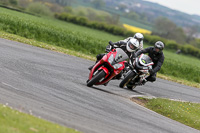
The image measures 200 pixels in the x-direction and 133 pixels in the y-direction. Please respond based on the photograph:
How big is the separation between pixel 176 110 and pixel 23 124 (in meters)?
6.72

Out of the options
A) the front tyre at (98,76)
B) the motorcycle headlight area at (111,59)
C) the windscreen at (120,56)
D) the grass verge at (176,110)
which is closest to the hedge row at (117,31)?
the grass verge at (176,110)

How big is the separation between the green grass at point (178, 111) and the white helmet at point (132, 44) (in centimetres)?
182

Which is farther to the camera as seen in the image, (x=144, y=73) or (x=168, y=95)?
(x=168, y=95)

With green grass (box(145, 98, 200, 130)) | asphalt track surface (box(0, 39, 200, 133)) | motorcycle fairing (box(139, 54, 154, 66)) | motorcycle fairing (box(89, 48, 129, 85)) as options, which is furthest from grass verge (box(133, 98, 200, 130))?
motorcycle fairing (box(139, 54, 154, 66))

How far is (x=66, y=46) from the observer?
2580 cm

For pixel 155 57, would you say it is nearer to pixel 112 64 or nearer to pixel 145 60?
pixel 145 60

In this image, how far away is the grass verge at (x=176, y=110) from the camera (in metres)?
11.1

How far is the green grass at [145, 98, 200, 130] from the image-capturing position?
11.1 meters

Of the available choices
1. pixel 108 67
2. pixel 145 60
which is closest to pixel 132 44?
pixel 108 67

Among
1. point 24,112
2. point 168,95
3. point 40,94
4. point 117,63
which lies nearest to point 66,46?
point 168,95

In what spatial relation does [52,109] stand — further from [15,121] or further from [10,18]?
[10,18]

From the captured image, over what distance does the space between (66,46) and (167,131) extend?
17.5m

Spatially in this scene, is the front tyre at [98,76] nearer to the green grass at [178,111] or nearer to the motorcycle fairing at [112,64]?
the motorcycle fairing at [112,64]

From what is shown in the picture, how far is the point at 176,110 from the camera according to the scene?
11820 mm
